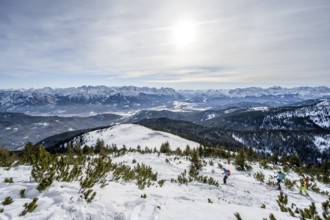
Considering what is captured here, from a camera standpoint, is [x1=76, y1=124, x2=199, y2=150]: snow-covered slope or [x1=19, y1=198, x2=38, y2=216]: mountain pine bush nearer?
[x1=19, y1=198, x2=38, y2=216]: mountain pine bush

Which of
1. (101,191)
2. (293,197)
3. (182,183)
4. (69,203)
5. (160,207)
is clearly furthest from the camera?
(182,183)

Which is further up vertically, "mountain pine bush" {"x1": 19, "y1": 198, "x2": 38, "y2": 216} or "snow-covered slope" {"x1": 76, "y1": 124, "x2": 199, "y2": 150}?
"mountain pine bush" {"x1": 19, "y1": 198, "x2": 38, "y2": 216}

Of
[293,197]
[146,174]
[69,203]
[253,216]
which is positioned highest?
[69,203]

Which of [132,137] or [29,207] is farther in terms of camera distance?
[132,137]

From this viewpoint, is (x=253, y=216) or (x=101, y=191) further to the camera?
(x=101, y=191)

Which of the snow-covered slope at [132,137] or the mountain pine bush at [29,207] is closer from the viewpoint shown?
the mountain pine bush at [29,207]

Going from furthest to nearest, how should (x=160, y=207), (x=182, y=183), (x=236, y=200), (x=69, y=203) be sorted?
(x=182, y=183) → (x=236, y=200) → (x=160, y=207) → (x=69, y=203)

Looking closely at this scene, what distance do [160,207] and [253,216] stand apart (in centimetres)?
397

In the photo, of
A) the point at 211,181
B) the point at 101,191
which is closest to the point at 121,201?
the point at 101,191

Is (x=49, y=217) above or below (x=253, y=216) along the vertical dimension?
above

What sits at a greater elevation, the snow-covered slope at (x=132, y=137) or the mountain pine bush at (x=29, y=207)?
the mountain pine bush at (x=29, y=207)

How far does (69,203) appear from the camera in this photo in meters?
8.37

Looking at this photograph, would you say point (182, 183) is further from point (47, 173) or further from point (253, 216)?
point (47, 173)

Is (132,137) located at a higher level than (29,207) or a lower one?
lower
